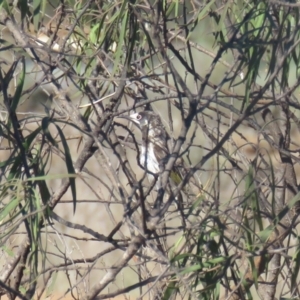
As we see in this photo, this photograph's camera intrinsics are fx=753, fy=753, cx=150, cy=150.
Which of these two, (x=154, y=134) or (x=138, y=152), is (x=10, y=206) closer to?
(x=138, y=152)

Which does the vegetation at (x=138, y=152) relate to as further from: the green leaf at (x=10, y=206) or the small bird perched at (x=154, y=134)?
the small bird perched at (x=154, y=134)

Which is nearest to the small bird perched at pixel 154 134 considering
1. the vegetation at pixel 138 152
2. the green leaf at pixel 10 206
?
the vegetation at pixel 138 152

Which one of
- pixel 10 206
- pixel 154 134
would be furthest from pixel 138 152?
pixel 154 134

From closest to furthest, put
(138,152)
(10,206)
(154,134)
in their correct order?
(10,206)
(138,152)
(154,134)

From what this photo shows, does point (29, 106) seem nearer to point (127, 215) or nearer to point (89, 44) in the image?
point (89, 44)

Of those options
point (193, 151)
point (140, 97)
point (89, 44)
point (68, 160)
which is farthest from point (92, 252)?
point (68, 160)

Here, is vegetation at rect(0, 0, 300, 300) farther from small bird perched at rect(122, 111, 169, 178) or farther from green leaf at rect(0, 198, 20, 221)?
small bird perched at rect(122, 111, 169, 178)

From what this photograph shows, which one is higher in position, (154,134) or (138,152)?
(154,134)

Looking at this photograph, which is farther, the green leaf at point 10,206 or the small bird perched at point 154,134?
the small bird perched at point 154,134

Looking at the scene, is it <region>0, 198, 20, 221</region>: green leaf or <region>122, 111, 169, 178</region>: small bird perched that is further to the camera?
<region>122, 111, 169, 178</region>: small bird perched

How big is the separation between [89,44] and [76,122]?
0.59m

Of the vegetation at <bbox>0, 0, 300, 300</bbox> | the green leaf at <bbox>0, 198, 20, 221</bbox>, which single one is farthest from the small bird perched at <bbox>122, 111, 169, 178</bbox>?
the green leaf at <bbox>0, 198, 20, 221</bbox>

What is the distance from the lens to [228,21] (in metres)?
2.95

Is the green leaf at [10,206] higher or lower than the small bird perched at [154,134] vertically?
lower
